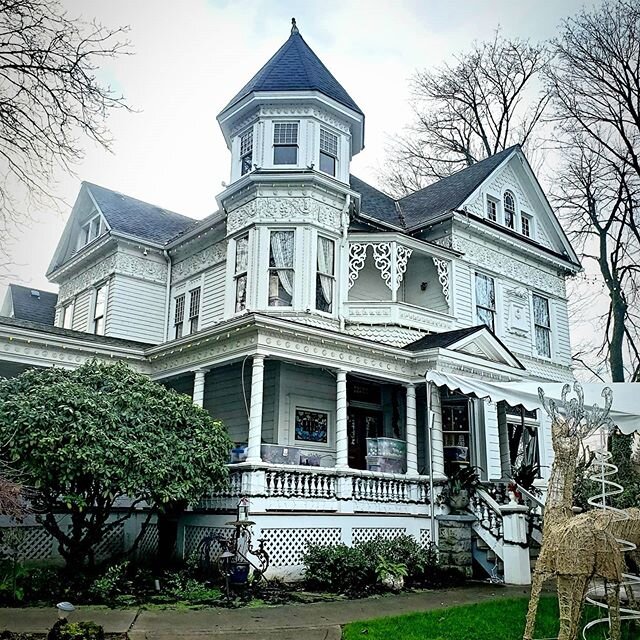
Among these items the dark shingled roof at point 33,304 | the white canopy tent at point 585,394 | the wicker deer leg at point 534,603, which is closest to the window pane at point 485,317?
the white canopy tent at point 585,394

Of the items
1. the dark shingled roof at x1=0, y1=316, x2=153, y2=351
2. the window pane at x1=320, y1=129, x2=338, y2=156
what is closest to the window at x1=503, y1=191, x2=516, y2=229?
the window pane at x1=320, y1=129, x2=338, y2=156

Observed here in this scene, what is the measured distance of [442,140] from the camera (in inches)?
1363

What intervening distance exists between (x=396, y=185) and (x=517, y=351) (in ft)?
62.8

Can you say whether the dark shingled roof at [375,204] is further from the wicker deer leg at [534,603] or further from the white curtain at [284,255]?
the wicker deer leg at [534,603]

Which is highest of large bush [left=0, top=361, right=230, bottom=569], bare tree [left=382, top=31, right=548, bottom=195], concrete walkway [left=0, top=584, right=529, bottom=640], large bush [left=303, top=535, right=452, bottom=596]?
bare tree [left=382, top=31, right=548, bottom=195]

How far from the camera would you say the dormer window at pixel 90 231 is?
66.6 feet

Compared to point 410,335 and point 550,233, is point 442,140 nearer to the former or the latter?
point 550,233

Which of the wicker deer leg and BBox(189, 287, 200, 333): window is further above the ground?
BBox(189, 287, 200, 333): window

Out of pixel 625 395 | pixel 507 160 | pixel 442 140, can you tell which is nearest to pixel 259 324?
pixel 625 395

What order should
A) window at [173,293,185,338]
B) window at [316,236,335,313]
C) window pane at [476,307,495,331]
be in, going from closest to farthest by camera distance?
1. window at [316,236,335,313]
2. window at [173,293,185,338]
3. window pane at [476,307,495,331]

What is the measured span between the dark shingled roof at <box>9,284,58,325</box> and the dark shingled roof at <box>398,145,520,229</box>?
13.4 m

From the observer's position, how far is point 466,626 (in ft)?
25.7

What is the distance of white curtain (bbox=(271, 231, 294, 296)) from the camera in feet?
49.3

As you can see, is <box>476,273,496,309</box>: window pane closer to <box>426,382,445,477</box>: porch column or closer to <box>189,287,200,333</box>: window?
<box>426,382,445,477</box>: porch column
